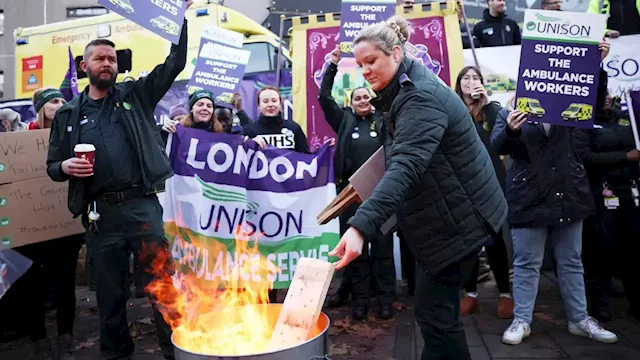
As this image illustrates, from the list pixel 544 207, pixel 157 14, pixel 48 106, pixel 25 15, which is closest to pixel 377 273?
pixel 544 207

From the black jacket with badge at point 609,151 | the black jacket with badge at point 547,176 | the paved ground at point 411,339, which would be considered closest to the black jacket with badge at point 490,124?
the black jacket with badge at point 547,176

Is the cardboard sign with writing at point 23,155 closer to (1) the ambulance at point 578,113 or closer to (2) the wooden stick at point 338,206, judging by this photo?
(2) the wooden stick at point 338,206

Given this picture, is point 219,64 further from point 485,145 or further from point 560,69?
point 560,69

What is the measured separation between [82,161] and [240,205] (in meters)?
1.77

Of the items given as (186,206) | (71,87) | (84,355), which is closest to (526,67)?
(186,206)

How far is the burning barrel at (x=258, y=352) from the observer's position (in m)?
2.17

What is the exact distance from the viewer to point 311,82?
7219 millimetres

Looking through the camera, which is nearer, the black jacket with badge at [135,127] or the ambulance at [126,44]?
the black jacket with badge at [135,127]

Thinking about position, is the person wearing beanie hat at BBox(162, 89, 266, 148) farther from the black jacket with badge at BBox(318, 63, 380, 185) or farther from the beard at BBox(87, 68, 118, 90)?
the beard at BBox(87, 68, 118, 90)

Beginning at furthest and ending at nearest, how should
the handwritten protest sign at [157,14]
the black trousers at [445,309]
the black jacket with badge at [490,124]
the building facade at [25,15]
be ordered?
the building facade at [25,15] → the black jacket with badge at [490,124] → the handwritten protest sign at [157,14] → the black trousers at [445,309]

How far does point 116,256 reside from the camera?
149 inches

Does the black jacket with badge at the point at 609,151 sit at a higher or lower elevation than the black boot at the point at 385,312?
higher

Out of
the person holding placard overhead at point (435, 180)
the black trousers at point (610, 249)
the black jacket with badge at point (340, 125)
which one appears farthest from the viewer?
the black jacket with badge at point (340, 125)

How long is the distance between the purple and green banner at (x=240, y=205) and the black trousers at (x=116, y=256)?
0.97 m
